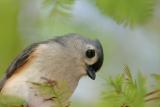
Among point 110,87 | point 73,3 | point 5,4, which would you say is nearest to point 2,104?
point 110,87

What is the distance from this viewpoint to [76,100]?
186 cm

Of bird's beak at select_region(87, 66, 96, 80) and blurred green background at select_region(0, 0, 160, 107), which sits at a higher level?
blurred green background at select_region(0, 0, 160, 107)

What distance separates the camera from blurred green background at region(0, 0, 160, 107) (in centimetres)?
89

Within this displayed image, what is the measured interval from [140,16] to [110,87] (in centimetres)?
25

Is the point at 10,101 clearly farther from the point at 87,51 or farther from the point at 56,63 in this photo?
the point at 87,51

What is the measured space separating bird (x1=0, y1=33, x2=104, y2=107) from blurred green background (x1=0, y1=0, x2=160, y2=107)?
0.08 meters

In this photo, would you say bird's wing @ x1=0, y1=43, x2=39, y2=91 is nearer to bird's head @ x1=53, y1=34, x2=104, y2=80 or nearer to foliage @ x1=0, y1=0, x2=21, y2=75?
bird's head @ x1=53, y1=34, x2=104, y2=80

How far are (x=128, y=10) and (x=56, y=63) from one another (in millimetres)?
1212

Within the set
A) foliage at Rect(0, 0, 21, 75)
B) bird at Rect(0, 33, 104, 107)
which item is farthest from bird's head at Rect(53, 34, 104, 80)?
foliage at Rect(0, 0, 21, 75)

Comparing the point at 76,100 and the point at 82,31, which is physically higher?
the point at 82,31

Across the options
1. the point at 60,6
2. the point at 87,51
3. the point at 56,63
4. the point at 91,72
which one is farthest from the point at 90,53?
the point at 60,6

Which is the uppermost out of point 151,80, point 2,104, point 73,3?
point 73,3

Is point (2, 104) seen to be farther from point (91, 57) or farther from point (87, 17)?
point (91, 57)

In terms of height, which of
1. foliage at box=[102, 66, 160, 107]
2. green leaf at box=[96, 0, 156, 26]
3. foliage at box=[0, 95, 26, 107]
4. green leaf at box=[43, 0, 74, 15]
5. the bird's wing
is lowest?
the bird's wing
